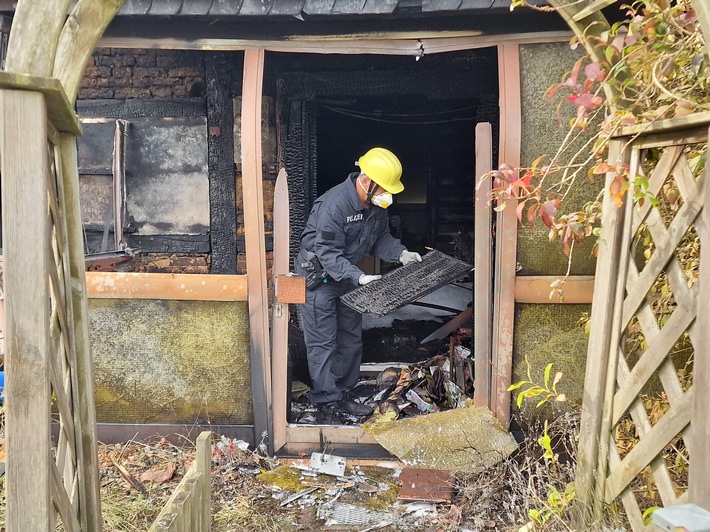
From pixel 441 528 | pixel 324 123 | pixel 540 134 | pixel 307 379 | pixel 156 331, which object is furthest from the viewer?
pixel 324 123

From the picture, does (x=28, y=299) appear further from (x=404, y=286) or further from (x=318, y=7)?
(x=404, y=286)

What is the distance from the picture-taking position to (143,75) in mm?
5230

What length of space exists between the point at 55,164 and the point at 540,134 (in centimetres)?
292

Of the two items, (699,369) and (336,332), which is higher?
(699,369)

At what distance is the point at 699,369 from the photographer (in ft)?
5.96

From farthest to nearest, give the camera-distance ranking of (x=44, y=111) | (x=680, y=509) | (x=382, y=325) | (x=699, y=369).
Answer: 1. (x=382, y=325)
2. (x=699, y=369)
3. (x=44, y=111)
4. (x=680, y=509)

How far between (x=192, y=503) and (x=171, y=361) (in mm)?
2196

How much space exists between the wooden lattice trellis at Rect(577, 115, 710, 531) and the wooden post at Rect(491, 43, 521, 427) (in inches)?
43.7

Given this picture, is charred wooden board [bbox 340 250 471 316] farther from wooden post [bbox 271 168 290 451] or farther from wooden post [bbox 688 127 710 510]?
wooden post [bbox 688 127 710 510]

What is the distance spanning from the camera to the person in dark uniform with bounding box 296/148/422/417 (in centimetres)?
452

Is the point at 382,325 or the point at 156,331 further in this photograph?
the point at 382,325

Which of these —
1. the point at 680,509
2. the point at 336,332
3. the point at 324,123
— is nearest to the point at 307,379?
the point at 336,332

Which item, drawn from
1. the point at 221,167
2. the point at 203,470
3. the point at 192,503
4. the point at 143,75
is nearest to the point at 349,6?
the point at 221,167

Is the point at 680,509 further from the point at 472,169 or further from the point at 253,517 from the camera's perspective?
the point at 472,169
